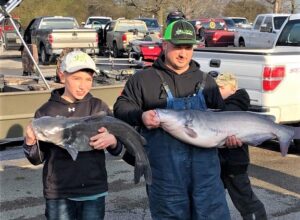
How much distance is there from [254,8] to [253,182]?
52.9 metres

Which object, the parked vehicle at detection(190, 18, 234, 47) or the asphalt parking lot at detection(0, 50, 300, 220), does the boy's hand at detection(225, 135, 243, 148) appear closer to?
the asphalt parking lot at detection(0, 50, 300, 220)

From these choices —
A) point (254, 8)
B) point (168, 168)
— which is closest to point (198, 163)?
point (168, 168)

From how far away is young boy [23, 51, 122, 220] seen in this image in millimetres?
3387

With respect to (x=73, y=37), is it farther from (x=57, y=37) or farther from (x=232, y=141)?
(x=232, y=141)

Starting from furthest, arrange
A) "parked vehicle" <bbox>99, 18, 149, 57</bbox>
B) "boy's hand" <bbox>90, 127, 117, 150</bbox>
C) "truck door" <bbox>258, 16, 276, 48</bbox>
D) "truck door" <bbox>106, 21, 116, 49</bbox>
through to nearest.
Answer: "truck door" <bbox>106, 21, 116, 49</bbox>
"parked vehicle" <bbox>99, 18, 149, 57</bbox>
"truck door" <bbox>258, 16, 276, 48</bbox>
"boy's hand" <bbox>90, 127, 117, 150</bbox>

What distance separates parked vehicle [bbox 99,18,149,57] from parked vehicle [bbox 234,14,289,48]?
4.91 meters

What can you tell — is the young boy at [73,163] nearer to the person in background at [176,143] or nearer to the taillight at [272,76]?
the person in background at [176,143]

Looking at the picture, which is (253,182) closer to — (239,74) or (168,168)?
(239,74)

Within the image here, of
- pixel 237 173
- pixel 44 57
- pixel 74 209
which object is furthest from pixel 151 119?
pixel 44 57

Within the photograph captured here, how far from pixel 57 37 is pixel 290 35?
40.7 feet

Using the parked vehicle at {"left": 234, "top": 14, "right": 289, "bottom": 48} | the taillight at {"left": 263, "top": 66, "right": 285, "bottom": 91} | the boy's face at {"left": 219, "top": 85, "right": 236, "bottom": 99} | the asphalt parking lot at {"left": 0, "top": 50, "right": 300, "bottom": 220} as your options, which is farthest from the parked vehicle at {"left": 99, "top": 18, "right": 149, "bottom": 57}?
the boy's face at {"left": 219, "top": 85, "right": 236, "bottom": 99}

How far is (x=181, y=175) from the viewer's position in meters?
3.35

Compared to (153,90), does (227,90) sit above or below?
below

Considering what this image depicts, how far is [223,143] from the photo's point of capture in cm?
338
